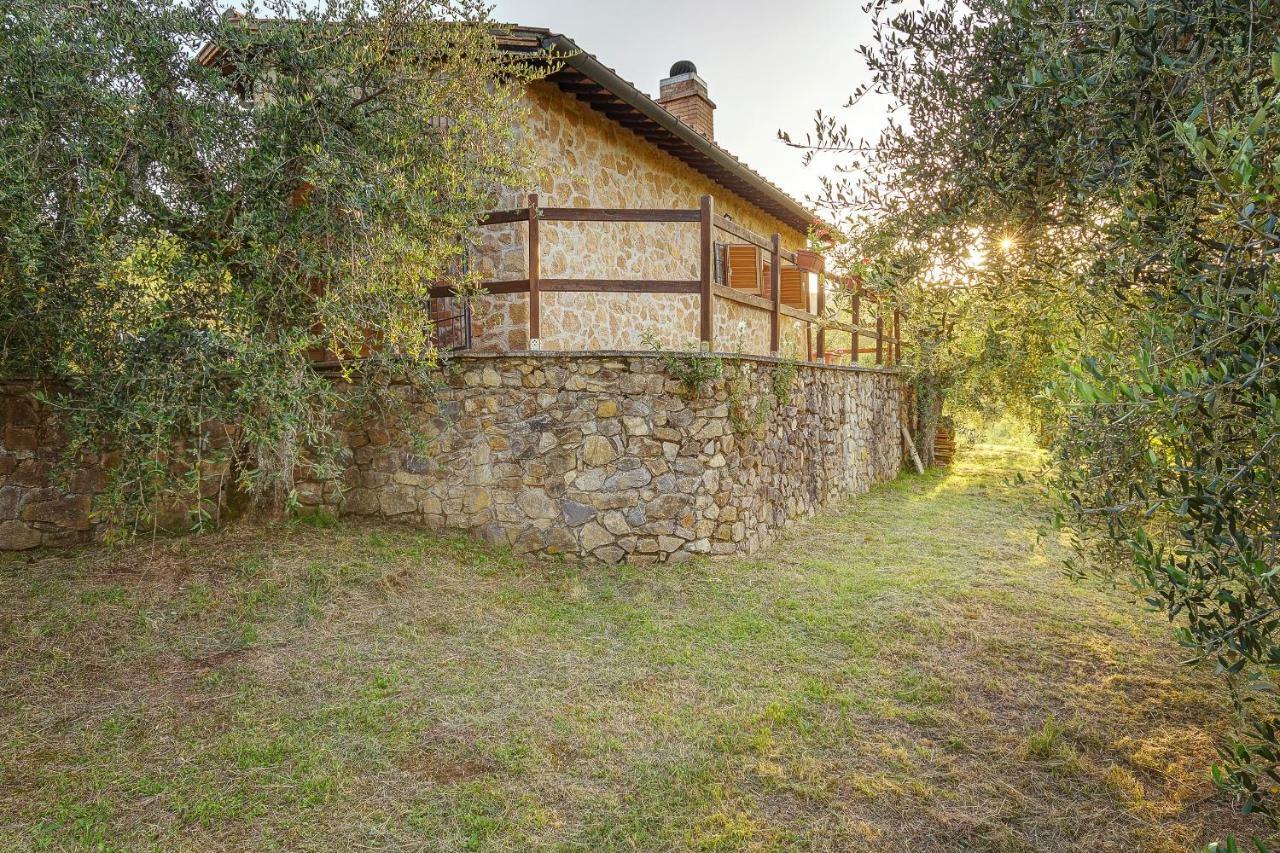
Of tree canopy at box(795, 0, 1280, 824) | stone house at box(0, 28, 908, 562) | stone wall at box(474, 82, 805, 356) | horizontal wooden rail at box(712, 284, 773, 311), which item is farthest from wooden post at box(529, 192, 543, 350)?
tree canopy at box(795, 0, 1280, 824)

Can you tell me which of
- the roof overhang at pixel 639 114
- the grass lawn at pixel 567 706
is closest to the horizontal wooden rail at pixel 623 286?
the roof overhang at pixel 639 114

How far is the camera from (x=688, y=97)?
12.3 m

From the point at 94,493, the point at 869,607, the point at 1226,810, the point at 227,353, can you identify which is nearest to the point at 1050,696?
the point at 1226,810

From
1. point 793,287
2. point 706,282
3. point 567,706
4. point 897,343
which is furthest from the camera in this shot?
point 897,343

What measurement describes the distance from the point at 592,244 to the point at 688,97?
4.94 metres

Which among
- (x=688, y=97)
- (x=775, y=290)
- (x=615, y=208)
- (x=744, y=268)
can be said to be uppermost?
(x=688, y=97)

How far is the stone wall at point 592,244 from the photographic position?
25.8 feet

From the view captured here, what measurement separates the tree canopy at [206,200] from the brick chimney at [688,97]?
7.57m

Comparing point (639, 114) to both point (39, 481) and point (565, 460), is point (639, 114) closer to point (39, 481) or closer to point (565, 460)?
point (565, 460)

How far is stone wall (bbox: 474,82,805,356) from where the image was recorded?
788cm

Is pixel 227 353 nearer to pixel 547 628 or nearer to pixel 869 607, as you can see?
pixel 547 628

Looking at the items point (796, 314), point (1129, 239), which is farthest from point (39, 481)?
point (1129, 239)

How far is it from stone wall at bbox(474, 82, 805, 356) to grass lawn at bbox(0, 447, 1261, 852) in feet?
9.64

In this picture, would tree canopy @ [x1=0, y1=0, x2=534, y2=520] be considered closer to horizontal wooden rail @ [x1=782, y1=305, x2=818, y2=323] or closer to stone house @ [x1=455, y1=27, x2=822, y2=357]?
stone house @ [x1=455, y1=27, x2=822, y2=357]
